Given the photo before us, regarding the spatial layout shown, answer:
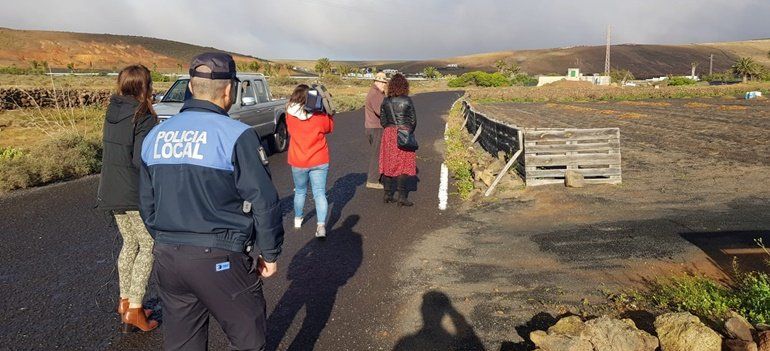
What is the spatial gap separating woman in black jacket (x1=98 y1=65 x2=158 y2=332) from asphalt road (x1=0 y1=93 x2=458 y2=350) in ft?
1.12

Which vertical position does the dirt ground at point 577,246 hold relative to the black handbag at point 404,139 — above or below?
below

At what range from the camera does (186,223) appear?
249 cm

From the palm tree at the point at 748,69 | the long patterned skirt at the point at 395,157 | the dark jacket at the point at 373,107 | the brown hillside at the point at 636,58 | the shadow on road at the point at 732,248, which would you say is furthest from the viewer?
the brown hillside at the point at 636,58

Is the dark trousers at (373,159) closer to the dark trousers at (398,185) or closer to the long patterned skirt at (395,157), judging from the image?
the dark trousers at (398,185)

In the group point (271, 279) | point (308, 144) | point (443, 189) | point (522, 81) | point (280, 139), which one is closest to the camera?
point (271, 279)

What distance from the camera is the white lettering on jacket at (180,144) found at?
8.03 feet

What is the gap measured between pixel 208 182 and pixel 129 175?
6.24 ft

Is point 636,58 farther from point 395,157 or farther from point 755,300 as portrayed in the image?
point 755,300

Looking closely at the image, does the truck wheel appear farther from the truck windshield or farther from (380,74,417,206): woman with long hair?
(380,74,417,206): woman with long hair

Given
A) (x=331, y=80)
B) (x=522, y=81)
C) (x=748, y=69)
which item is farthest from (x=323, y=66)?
(x=748, y=69)

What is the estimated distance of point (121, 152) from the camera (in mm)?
3979

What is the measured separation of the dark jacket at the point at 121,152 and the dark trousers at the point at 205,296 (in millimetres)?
1628

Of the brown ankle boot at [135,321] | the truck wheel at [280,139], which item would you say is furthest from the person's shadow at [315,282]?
the truck wheel at [280,139]

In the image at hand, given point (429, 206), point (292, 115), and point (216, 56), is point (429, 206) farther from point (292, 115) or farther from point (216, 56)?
point (216, 56)
